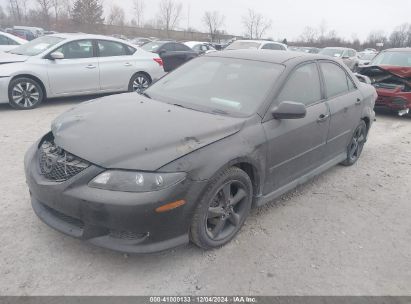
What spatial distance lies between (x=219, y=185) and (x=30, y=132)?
14.1 feet

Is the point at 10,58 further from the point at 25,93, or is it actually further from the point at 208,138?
the point at 208,138

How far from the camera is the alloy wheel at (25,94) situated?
23.8 ft

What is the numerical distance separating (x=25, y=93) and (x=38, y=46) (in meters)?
1.29

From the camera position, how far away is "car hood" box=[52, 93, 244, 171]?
8.54 ft

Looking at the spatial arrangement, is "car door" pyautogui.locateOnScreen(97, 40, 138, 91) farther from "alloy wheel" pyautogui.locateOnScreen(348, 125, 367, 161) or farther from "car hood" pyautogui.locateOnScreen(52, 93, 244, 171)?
"alloy wheel" pyautogui.locateOnScreen(348, 125, 367, 161)

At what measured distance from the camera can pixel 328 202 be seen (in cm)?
414

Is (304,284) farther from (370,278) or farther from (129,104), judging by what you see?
(129,104)

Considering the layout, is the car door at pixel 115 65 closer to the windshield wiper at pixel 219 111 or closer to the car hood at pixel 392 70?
the windshield wiper at pixel 219 111

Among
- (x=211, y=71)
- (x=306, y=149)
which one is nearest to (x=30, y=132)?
(x=211, y=71)

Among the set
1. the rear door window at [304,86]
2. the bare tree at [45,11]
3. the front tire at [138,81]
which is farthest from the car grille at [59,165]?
the bare tree at [45,11]

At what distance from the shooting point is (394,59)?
927 centimetres

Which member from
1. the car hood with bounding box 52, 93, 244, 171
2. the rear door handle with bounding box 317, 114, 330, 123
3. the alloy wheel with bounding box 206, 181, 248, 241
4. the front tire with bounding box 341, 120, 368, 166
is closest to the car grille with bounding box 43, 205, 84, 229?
the car hood with bounding box 52, 93, 244, 171

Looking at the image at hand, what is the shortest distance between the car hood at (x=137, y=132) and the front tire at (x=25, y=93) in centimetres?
452

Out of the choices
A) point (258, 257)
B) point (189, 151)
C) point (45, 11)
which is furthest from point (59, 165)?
point (45, 11)
